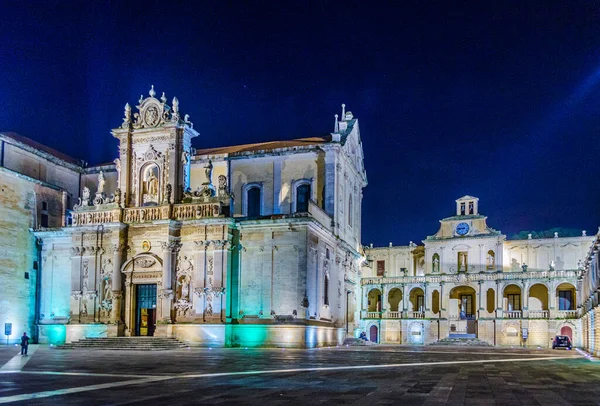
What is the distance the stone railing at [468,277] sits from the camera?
66688 millimetres

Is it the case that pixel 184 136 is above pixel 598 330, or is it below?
above

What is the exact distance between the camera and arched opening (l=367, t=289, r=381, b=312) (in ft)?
258

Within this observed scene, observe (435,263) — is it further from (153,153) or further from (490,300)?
(153,153)

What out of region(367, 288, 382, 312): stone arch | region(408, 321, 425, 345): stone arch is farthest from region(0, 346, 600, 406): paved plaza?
region(367, 288, 382, 312): stone arch

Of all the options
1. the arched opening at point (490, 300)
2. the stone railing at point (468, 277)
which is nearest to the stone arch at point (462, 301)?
the arched opening at point (490, 300)

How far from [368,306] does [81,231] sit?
129 feet

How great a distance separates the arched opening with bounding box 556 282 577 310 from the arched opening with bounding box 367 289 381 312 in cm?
1958

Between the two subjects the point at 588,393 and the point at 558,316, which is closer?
the point at 588,393

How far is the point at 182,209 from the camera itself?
46969mm

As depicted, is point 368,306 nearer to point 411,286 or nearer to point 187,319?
point 411,286

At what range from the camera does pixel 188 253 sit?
46500 millimetres

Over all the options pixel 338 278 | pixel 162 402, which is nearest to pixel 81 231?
pixel 338 278

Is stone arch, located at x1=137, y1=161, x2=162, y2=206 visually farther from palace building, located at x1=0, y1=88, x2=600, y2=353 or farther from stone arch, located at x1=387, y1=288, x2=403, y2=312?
stone arch, located at x1=387, y1=288, x2=403, y2=312

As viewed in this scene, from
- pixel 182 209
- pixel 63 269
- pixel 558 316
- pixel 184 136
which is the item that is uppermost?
pixel 184 136
